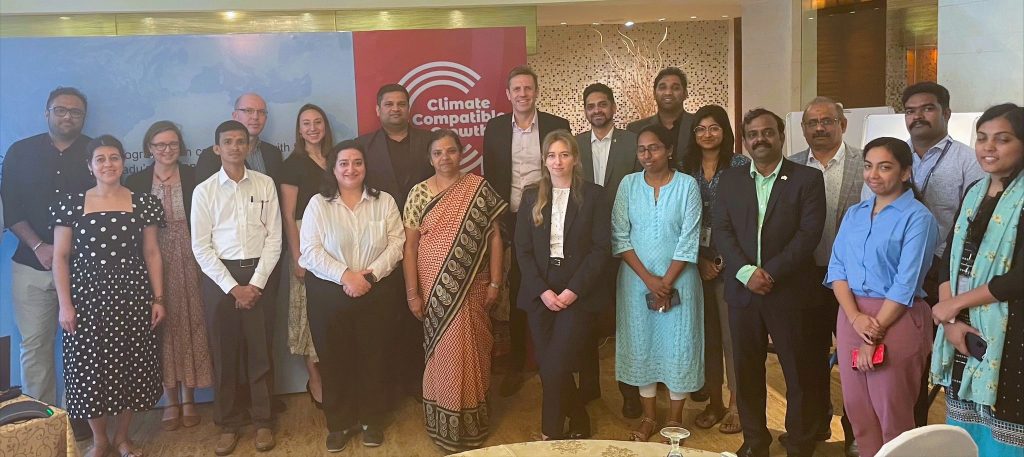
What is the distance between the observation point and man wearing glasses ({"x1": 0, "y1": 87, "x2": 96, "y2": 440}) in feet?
13.3

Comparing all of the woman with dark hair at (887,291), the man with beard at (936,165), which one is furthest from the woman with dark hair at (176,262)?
the man with beard at (936,165)

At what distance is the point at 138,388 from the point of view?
4.01 m

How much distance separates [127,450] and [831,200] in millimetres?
3633

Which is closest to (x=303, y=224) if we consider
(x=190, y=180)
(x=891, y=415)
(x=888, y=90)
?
(x=190, y=180)

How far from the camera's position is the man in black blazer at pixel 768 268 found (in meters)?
3.60

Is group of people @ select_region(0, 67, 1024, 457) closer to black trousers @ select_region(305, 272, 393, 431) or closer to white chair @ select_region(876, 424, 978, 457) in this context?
black trousers @ select_region(305, 272, 393, 431)

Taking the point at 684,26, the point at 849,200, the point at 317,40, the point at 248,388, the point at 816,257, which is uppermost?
the point at 684,26

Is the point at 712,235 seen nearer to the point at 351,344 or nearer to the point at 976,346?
the point at 976,346

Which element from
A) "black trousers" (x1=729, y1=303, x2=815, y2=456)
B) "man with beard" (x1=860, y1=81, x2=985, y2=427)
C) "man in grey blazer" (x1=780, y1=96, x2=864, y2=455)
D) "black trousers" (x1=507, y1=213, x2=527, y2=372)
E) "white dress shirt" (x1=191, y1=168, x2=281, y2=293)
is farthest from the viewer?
"black trousers" (x1=507, y1=213, x2=527, y2=372)

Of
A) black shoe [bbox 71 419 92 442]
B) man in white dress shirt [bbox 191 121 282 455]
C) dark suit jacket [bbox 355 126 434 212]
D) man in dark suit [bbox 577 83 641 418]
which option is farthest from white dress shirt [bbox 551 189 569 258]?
black shoe [bbox 71 419 92 442]

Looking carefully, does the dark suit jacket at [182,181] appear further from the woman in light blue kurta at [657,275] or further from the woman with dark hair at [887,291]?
the woman with dark hair at [887,291]

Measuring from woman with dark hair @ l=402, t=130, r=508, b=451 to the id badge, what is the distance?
3.35 feet

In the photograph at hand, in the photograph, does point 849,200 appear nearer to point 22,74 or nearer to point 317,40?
point 317,40

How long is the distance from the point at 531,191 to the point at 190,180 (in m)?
1.77
